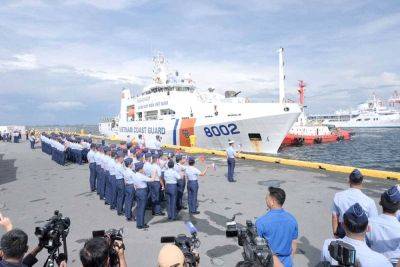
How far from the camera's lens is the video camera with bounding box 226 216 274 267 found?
252 cm

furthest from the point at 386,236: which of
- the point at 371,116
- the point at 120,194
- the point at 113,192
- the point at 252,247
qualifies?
the point at 371,116

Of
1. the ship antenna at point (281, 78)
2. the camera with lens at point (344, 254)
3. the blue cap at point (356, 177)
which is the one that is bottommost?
the camera with lens at point (344, 254)

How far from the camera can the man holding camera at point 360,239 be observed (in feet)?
8.65

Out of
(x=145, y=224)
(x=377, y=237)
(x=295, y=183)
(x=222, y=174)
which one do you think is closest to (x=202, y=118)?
(x=222, y=174)

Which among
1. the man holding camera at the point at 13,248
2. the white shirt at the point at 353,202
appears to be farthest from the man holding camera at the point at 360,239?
the man holding camera at the point at 13,248

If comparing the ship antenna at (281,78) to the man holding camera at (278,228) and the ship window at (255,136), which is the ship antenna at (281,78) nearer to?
the ship window at (255,136)

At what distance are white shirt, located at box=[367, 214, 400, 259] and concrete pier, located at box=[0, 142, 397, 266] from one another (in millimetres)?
2114

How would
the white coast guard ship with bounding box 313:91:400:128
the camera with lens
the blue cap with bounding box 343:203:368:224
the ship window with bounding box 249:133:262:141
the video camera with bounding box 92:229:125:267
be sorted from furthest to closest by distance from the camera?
the white coast guard ship with bounding box 313:91:400:128 < the ship window with bounding box 249:133:262:141 < the video camera with bounding box 92:229:125:267 < the blue cap with bounding box 343:203:368:224 < the camera with lens

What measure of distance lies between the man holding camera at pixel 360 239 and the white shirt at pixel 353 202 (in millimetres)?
1473

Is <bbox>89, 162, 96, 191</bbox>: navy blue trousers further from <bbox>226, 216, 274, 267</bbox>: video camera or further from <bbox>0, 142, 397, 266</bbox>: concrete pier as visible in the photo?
<bbox>226, 216, 274, 267</bbox>: video camera

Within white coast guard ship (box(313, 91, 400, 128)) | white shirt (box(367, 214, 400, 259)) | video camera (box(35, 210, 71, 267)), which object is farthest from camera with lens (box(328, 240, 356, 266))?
white coast guard ship (box(313, 91, 400, 128))

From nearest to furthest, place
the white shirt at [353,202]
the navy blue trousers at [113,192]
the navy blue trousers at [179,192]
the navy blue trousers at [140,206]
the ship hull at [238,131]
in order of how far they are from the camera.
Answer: the white shirt at [353,202] < the navy blue trousers at [140,206] < the navy blue trousers at [179,192] < the navy blue trousers at [113,192] < the ship hull at [238,131]

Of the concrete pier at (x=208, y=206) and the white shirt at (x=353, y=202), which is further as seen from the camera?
the concrete pier at (x=208, y=206)

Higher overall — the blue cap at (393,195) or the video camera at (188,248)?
the blue cap at (393,195)
